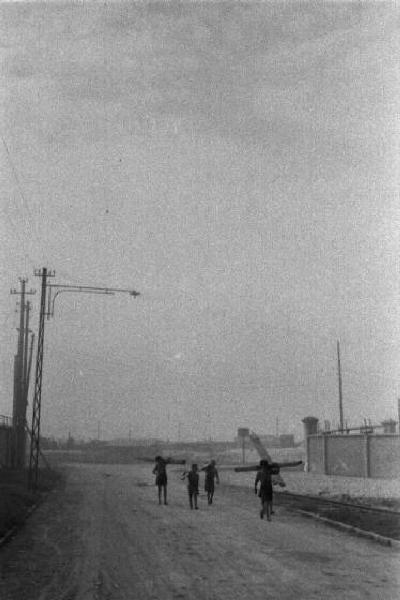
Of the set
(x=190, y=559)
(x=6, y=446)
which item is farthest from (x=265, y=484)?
(x=6, y=446)

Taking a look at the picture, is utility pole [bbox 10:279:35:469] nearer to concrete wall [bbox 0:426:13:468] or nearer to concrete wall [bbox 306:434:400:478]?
concrete wall [bbox 0:426:13:468]

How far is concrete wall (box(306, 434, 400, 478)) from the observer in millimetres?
32344

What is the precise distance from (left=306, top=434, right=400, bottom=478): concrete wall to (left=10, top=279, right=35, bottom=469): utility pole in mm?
18450

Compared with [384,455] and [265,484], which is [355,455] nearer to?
[384,455]

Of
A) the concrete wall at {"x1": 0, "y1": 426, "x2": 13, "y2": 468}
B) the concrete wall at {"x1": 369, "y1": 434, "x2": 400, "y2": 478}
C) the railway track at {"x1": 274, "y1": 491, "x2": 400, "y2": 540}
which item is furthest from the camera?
the concrete wall at {"x1": 0, "y1": 426, "x2": 13, "y2": 468}

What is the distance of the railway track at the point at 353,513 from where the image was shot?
14.2 m

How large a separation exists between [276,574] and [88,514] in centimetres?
964

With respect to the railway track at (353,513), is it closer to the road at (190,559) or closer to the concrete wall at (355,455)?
the road at (190,559)

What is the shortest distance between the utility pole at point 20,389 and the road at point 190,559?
80.6 ft

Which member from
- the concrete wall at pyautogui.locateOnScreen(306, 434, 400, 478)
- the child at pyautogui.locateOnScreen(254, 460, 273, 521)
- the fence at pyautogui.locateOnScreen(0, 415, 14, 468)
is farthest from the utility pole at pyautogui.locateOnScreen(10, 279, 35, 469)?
the child at pyautogui.locateOnScreen(254, 460, 273, 521)

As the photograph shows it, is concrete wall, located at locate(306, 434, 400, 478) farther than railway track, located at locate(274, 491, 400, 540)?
Yes

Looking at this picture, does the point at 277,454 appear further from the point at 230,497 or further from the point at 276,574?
the point at 276,574

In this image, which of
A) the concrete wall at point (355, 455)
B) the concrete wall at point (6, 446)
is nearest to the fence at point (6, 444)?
the concrete wall at point (6, 446)

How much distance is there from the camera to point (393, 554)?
11469mm
